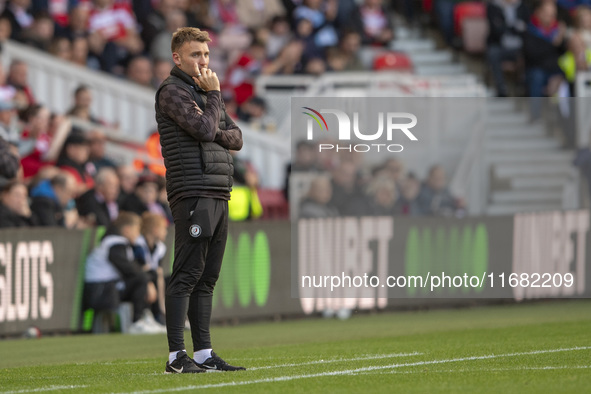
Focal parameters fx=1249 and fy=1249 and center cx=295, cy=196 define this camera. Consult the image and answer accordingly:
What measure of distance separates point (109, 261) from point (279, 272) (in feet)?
7.83

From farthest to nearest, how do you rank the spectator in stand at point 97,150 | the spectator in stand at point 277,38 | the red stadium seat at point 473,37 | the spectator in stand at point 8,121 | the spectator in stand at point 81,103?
the red stadium seat at point 473,37
the spectator in stand at point 277,38
the spectator in stand at point 81,103
the spectator in stand at point 97,150
the spectator in stand at point 8,121

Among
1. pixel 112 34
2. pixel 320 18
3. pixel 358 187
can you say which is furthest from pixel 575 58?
pixel 112 34

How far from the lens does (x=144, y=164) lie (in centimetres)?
1780

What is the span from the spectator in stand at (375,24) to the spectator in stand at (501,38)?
182cm

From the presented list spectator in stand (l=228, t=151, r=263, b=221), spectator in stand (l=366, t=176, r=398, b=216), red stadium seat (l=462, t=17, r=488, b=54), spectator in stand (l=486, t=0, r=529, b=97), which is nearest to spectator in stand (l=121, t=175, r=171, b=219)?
spectator in stand (l=228, t=151, r=263, b=221)

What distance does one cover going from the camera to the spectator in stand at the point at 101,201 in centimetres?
1484

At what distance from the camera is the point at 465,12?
930 inches

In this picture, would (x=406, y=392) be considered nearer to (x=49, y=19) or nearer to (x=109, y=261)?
(x=109, y=261)

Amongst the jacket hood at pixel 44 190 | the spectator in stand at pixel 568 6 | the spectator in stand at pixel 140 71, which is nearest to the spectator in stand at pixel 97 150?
the jacket hood at pixel 44 190

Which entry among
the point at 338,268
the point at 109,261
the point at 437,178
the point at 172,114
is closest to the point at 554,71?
the point at 437,178

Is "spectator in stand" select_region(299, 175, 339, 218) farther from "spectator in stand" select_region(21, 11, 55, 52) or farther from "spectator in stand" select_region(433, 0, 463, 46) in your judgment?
"spectator in stand" select_region(433, 0, 463, 46)

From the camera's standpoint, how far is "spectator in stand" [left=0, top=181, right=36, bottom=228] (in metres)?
13.4

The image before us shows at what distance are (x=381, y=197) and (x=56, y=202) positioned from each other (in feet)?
13.6

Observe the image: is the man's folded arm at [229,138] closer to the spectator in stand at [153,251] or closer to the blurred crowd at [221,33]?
the spectator in stand at [153,251]
